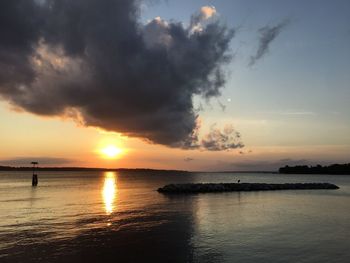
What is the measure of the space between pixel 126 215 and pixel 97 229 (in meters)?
10.4

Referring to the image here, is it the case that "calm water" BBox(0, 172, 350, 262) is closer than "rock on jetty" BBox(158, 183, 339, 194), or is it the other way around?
"calm water" BBox(0, 172, 350, 262)

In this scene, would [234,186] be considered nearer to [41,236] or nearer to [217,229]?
[217,229]

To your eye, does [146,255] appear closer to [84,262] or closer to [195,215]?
[84,262]

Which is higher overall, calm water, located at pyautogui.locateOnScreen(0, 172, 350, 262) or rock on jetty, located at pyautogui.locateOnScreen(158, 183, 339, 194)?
rock on jetty, located at pyautogui.locateOnScreen(158, 183, 339, 194)

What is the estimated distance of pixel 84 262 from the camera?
68.1 feet

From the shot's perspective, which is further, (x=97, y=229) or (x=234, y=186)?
(x=234, y=186)

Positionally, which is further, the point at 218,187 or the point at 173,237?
the point at 218,187

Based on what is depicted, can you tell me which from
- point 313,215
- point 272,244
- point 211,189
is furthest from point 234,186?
point 272,244

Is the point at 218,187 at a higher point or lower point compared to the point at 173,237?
higher

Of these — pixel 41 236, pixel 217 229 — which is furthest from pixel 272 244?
pixel 41 236

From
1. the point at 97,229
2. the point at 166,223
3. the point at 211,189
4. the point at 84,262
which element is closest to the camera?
the point at 84,262

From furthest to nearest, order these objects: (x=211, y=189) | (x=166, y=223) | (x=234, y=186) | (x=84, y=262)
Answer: (x=234, y=186) → (x=211, y=189) → (x=166, y=223) → (x=84, y=262)

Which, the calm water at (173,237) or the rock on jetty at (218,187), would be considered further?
the rock on jetty at (218,187)

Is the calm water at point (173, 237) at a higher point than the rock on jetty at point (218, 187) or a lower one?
lower
